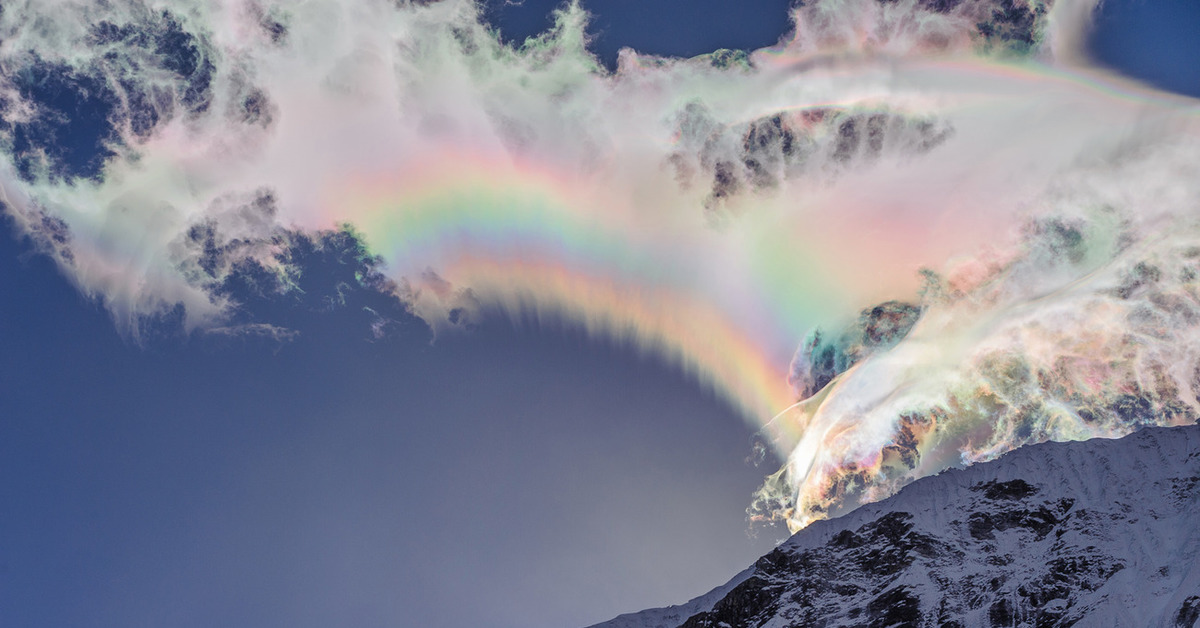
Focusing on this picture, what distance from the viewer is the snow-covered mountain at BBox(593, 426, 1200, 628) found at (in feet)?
276

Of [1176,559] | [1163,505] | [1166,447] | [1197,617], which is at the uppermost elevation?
[1166,447]

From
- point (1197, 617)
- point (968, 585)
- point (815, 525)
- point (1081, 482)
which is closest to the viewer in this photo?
point (1197, 617)

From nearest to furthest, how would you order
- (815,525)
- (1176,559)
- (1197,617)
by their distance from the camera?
1. (1197,617)
2. (1176,559)
3. (815,525)

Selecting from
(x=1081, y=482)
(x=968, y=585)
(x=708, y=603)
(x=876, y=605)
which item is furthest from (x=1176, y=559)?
(x=708, y=603)

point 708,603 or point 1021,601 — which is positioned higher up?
point 708,603

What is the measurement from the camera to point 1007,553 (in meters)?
92.4

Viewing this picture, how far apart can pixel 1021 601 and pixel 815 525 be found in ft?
85.5

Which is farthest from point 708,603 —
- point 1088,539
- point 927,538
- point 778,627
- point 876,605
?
point 1088,539

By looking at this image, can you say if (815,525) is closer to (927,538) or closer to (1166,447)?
(927,538)

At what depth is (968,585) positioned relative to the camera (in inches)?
3531

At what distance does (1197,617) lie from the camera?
74.6 m

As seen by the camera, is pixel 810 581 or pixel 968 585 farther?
pixel 810 581

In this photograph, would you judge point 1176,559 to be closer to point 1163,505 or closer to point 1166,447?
point 1163,505

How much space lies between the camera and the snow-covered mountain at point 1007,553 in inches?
3314
